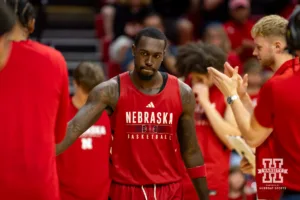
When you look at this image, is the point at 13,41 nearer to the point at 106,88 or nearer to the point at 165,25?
the point at 106,88

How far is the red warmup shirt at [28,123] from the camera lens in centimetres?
448

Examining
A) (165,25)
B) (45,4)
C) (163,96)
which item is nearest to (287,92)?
(163,96)

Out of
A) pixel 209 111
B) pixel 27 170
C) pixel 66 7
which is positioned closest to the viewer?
pixel 27 170

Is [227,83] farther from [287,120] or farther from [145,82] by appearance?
[287,120]

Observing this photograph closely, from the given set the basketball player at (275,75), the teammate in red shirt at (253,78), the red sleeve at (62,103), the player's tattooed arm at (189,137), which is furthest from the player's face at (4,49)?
the teammate in red shirt at (253,78)

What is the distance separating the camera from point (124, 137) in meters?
5.95

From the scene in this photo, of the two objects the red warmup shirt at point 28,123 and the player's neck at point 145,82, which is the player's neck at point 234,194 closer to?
the player's neck at point 145,82

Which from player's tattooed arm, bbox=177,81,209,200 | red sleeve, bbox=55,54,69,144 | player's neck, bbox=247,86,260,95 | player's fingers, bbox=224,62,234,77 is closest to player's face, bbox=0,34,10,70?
red sleeve, bbox=55,54,69,144

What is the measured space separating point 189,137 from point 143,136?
1.19 ft

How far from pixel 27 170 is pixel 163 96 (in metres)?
1.71

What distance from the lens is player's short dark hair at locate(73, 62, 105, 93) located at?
24.7 feet

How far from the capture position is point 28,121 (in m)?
4.51

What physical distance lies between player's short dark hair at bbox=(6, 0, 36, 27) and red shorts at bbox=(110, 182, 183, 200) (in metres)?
1.60

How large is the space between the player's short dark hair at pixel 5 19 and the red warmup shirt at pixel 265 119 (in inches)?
61.6
